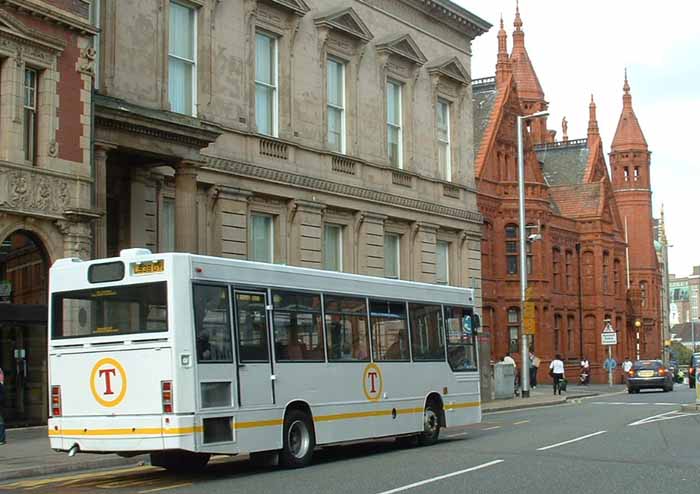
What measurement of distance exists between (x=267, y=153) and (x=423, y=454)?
1424 centimetres

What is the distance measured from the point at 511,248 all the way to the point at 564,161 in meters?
18.9

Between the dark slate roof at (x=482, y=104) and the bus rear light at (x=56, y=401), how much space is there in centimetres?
4506

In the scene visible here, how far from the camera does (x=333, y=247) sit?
113 ft

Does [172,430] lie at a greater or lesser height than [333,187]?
lesser

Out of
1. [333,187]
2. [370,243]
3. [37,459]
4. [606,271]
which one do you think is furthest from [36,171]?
[606,271]

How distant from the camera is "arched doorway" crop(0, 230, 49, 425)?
2195 centimetres

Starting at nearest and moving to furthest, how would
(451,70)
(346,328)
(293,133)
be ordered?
1. (346,328)
2. (293,133)
3. (451,70)

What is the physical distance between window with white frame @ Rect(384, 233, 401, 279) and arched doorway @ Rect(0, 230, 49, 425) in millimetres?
16178

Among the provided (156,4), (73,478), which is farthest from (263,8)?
(73,478)

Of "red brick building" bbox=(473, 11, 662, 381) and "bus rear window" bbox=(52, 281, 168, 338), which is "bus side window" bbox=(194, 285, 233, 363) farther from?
"red brick building" bbox=(473, 11, 662, 381)

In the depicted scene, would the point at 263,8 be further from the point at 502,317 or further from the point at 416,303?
the point at 502,317

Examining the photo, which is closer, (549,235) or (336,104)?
(336,104)

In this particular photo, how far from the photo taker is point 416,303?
20.6m

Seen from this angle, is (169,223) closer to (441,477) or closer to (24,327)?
(24,327)
